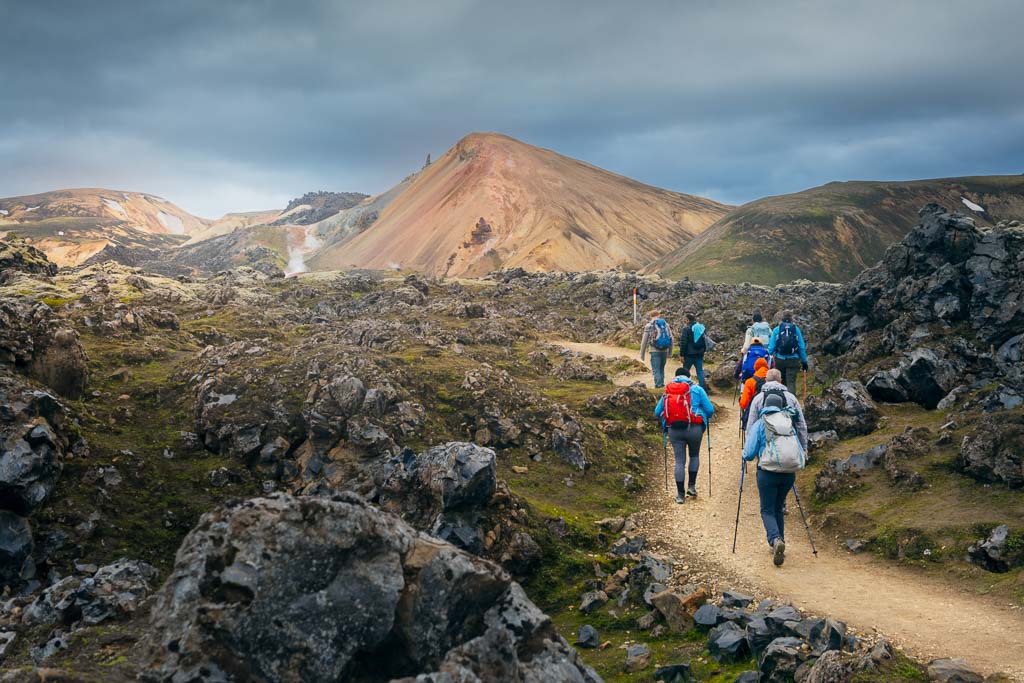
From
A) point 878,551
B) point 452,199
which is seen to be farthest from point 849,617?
point 452,199

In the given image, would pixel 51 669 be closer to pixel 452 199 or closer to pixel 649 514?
pixel 649 514

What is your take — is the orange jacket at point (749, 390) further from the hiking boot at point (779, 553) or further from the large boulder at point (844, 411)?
the hiking boot at point (779, 553)

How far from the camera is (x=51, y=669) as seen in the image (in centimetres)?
533

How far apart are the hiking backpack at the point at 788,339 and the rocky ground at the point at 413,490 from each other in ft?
5.74

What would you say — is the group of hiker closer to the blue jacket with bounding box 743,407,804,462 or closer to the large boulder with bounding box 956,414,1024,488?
the blue jacket with bounding box 743,407,804,462

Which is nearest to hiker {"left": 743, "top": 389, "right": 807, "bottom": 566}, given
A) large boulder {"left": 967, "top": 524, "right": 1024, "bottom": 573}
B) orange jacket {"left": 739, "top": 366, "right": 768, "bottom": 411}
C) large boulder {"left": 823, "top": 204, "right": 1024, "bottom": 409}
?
large boulder {"left": 967, "top": 524, "right": 1024, "bottom": 573}

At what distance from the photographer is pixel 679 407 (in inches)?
567

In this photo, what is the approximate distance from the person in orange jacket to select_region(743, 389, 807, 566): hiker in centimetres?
465

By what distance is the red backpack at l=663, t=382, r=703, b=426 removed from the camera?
14.4m

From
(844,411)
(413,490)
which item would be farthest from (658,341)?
(413,490)

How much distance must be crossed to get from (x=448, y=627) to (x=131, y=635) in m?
3.15

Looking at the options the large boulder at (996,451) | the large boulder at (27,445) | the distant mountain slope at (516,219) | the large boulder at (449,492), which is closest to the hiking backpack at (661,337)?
the large boulder at (996,451)

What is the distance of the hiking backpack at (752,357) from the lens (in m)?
19.6

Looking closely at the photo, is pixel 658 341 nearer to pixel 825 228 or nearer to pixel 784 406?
pixel 784 406
